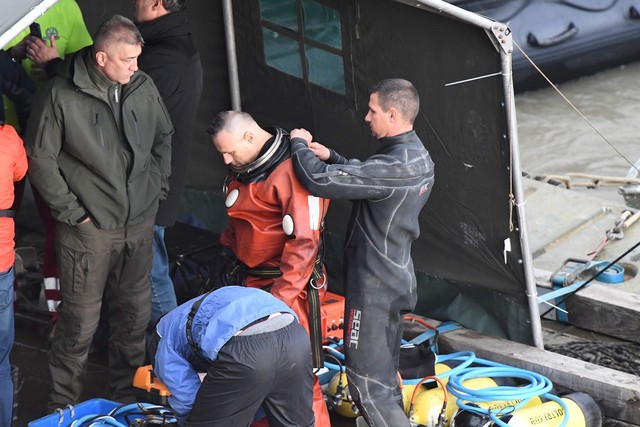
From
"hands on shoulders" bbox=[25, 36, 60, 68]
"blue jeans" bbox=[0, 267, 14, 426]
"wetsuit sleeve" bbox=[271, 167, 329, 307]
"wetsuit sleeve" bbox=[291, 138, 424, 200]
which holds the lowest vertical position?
"blue jeans" bbox=[0, 267, 14, 426]

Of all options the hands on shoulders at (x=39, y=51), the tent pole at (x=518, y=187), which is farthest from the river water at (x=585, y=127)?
the hands on shoulders at (x=39, y=51)

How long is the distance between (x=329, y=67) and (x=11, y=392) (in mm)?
2445

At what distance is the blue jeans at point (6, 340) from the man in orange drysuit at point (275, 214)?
3.52 ft

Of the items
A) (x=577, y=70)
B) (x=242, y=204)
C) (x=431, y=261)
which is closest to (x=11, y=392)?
(x=242, y=204)

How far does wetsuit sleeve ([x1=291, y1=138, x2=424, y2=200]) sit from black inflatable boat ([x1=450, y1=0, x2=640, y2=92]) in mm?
6609

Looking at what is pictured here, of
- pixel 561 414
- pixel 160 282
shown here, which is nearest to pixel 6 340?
pixel 160 282

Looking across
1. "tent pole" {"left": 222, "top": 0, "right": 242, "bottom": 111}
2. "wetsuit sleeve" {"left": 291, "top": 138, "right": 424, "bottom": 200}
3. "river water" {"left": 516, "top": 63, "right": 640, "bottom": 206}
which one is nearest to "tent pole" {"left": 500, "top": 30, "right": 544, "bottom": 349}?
"wetsuit sleeve" {"left": 291, "top": 138, "right": 424, "bottom": 200}

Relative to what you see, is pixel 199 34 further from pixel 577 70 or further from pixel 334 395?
pixel 577 70

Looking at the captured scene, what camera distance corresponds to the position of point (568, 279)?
20.6 ft

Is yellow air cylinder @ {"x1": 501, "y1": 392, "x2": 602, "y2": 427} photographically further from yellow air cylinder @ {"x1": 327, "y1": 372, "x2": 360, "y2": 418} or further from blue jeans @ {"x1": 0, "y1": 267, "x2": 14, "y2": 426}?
blue jeans @ {"x1": 0, "y1": 267, "x2": 14, "y2": 426}

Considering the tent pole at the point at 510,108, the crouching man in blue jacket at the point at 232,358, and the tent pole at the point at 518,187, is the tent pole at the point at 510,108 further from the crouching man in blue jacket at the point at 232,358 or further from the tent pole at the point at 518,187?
the crouching man in blue jacket at the point at 232,358

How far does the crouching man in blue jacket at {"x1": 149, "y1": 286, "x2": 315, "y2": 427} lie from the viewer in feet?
13.4

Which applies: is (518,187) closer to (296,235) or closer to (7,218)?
(296,235)

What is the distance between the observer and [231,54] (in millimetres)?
6711
